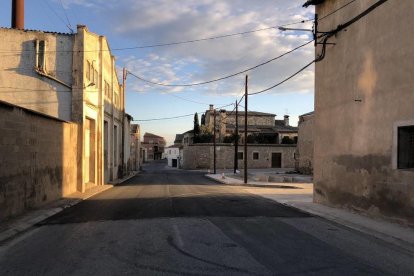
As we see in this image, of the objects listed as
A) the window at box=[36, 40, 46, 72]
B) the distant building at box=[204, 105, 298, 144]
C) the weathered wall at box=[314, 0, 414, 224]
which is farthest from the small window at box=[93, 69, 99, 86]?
the distant building at box=[204, 105, 298, 144]

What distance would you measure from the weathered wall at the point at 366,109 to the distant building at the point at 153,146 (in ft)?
479

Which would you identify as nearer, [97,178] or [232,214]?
[232,214]

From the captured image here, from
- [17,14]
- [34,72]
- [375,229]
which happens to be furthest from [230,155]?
[375,229]

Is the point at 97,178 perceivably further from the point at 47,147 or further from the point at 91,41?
the point at 47,147

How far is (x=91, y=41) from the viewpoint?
2748 centimetres

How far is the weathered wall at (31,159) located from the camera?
12.9m

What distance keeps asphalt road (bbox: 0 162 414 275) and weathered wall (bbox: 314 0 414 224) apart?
2.03 metres

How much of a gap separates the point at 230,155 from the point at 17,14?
4422 centimetres

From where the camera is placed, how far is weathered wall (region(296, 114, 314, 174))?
148ft

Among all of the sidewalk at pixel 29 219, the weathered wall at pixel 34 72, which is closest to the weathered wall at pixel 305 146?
the weathered wall at pixel 34 72

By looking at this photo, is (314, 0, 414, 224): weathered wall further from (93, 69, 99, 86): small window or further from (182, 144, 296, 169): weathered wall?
(182, 144, 296, 169): weathered wall

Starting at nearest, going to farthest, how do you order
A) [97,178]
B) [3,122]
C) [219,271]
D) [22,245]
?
[219,271]
[22,245]
[3,122]
[97,178]

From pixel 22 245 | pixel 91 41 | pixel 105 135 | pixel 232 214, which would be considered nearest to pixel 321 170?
pixel 232 214

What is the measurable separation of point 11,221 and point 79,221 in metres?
1.73
